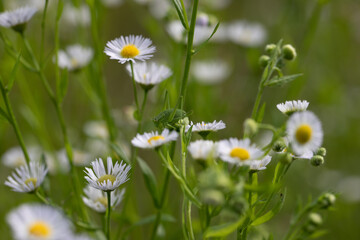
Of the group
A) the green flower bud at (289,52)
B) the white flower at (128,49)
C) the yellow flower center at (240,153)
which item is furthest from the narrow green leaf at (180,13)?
the yellow flower center at (240,153)

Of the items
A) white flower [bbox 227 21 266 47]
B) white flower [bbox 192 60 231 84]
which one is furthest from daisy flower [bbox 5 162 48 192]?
white flower [bbox 227 21 266 47]

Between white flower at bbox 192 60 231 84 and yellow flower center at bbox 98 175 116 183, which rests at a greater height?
white flower at bbox 192 60 231 84

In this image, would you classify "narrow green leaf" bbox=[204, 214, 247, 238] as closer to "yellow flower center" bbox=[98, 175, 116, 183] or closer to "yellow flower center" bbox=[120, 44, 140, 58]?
"yellow flower center" bbox=[98, 175, 116, 183]

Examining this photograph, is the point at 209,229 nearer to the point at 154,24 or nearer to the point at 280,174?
the point at 280,174

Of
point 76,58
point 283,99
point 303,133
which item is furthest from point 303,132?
point 283,99

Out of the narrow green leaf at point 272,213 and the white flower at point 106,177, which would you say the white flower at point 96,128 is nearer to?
the white flower at point 106,177
